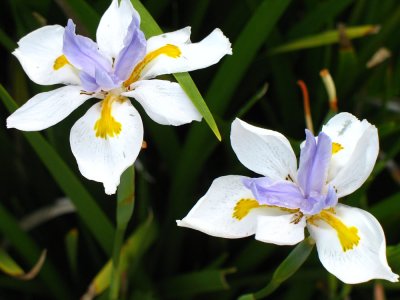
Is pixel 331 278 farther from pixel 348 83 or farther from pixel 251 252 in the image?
pixel 348 83

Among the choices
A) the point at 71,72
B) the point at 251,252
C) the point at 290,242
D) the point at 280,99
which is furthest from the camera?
the point at 280,99

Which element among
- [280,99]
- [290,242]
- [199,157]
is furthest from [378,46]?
[290,242]

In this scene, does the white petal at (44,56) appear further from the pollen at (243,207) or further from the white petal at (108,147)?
the pollen at (243,207)

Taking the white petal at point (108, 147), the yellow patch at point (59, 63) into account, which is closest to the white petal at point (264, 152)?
the white petal at point (108, 147)

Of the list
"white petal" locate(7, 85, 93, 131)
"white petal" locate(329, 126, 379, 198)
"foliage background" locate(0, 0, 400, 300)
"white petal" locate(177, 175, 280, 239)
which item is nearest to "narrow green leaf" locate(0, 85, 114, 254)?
"foliage background" locate(0, 0, 400, 300)

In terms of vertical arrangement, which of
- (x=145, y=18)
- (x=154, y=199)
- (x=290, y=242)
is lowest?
(x=154, y=199)

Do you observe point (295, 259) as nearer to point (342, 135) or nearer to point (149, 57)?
point (342, 135)

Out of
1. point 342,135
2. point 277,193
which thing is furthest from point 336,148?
point 277,193
